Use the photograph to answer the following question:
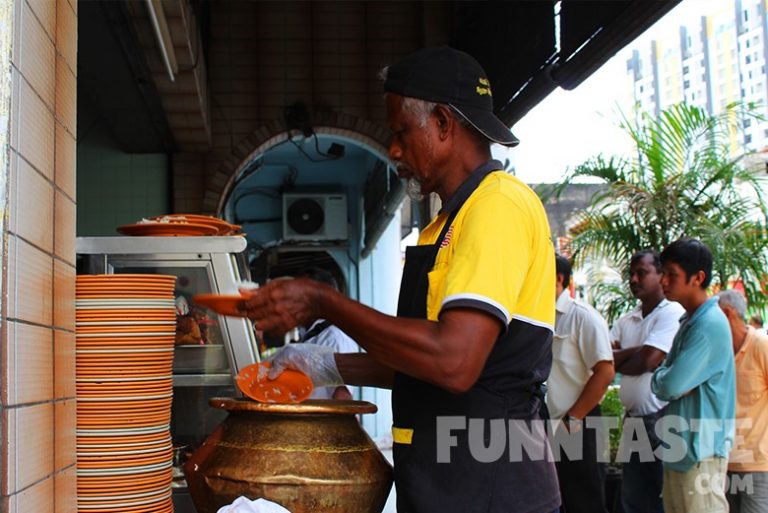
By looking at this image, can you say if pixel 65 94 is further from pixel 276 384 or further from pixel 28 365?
pixel 276 384

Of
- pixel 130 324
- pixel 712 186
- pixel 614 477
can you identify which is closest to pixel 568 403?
pixel 614 477

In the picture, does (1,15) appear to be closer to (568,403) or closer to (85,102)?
(568,403)

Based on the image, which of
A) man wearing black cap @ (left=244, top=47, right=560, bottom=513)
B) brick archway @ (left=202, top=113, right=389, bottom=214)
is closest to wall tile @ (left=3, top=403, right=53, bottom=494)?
man wearing black cap @ (left=244, top=47, right=560, bottom=513)

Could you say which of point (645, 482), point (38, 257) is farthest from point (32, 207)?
point (645, 482)

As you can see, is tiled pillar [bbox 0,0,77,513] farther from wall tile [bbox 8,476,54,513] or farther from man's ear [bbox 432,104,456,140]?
man's ear [bbox 432,104,456,140]

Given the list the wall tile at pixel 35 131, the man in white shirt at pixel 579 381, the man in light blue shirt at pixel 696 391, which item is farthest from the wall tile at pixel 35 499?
the man in white shirt at pixel 579 381

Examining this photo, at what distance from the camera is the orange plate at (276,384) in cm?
237

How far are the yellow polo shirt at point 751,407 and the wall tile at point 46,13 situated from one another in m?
4.09

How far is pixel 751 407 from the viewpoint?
4.87 m

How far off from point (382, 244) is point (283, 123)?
25.3 feet

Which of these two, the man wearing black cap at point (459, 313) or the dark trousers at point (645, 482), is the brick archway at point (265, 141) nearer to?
the dark trousers at point (645, 482)

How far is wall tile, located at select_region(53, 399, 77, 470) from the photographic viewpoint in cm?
197

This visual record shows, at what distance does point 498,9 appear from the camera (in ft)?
21.7

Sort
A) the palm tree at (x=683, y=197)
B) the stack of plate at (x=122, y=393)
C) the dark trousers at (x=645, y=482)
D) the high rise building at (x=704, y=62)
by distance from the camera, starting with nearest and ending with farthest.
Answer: the stack of plate at (x=122, y=393) < the dark trousers at (x=645, y=482) < the palm tree at (x=683, y=197) < the high rise building at (x=704, y=62)
